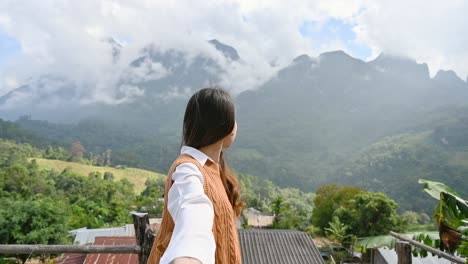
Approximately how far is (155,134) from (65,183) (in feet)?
272

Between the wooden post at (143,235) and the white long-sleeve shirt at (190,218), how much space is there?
1.59 metres

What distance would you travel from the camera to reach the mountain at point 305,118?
70.6 metres

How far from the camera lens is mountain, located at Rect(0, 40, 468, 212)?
7056cm

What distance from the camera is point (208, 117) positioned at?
89 cm

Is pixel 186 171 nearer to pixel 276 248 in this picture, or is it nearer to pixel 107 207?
pixel 276 248

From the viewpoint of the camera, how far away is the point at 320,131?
113250mm

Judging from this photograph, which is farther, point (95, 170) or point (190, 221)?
point (95, 170)

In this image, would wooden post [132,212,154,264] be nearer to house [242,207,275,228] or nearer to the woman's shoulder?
the woman's shoulder

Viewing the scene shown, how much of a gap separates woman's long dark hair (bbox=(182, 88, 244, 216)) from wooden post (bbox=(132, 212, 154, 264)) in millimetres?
1499

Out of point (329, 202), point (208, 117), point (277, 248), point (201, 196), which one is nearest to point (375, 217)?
point (329, 202)

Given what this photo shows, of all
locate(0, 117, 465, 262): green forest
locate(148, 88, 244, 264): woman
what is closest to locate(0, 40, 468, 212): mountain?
locate(0, 117, 465, 262): green forest

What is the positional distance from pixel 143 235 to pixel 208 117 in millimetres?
1643

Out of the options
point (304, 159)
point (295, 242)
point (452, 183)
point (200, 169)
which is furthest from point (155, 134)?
point (200, 169)

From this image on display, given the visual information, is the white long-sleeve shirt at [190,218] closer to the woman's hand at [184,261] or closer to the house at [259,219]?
the woman's hand at [184,261]
